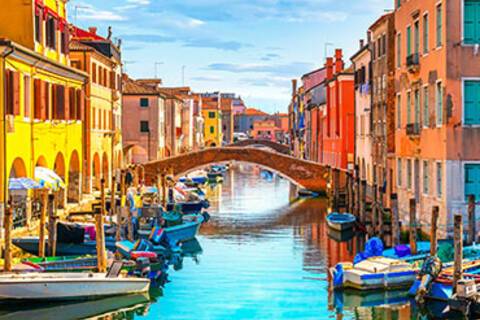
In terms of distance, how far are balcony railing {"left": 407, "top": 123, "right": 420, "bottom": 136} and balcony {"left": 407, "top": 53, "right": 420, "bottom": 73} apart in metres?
1.50

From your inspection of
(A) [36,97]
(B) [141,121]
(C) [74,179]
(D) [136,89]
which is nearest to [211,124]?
(D) [136,89]

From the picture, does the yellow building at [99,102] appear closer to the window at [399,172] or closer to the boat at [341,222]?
the boat at [341,222]

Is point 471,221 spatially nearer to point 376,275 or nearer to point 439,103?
point 376,275

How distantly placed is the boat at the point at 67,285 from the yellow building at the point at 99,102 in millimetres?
16401

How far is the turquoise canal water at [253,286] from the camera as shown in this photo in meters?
16.9

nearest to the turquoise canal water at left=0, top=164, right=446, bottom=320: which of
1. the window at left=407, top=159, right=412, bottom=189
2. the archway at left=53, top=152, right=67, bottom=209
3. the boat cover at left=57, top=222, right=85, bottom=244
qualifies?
the window at left=407, top=159, right=412, bottom=189

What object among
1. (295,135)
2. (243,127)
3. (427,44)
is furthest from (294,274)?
(243,127)

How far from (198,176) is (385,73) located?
2384 cm

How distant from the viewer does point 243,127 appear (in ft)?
474

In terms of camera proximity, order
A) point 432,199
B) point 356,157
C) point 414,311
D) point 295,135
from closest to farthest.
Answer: point 414,311
point 432,199
point 356,157
point 295,135

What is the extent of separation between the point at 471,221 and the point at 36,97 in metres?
12.5

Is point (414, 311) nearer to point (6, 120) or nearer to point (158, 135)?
point (6, 120)

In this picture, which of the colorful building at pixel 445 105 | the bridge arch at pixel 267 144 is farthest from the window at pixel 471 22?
the bridge arch at pixel 267 144

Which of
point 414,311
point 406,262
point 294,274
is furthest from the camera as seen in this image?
point 294,274
